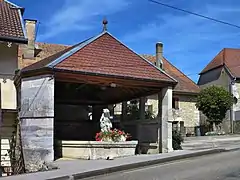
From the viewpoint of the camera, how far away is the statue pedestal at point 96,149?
17156mm

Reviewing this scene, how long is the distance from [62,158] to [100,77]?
3693 mm

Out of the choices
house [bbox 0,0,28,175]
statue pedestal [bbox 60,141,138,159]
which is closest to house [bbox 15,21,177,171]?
statue pedestal [bbox 60,141,138,159]

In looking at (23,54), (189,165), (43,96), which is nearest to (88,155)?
(43,96)

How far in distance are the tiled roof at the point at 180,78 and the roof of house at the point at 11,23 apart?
27.6 metres

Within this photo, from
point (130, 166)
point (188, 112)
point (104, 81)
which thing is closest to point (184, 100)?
point (188, 112)

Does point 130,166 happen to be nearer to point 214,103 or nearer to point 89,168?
point 89,168

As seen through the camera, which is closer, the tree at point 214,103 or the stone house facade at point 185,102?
the tree at point 214,103

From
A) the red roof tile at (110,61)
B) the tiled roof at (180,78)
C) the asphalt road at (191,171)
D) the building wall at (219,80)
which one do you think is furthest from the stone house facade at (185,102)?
the asphalt road at (191,171)

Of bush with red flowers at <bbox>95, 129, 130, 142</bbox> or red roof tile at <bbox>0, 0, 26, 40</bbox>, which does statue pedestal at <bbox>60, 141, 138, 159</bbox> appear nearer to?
bush with red flowers at <bbox>95, 129, 130, 142</bbox>

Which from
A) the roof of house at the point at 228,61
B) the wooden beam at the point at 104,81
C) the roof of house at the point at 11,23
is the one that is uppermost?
the roof of house at the point at 228,61

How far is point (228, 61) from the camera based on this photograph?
52.0 m

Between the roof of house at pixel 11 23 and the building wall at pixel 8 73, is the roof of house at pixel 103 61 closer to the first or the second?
the building wall at pixel 8 73

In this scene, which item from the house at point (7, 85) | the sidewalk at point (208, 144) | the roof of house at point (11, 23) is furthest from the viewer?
the sidewalk at point (208, 144)

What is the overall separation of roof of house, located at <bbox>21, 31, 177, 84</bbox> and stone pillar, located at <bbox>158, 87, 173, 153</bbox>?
783 millimetres
